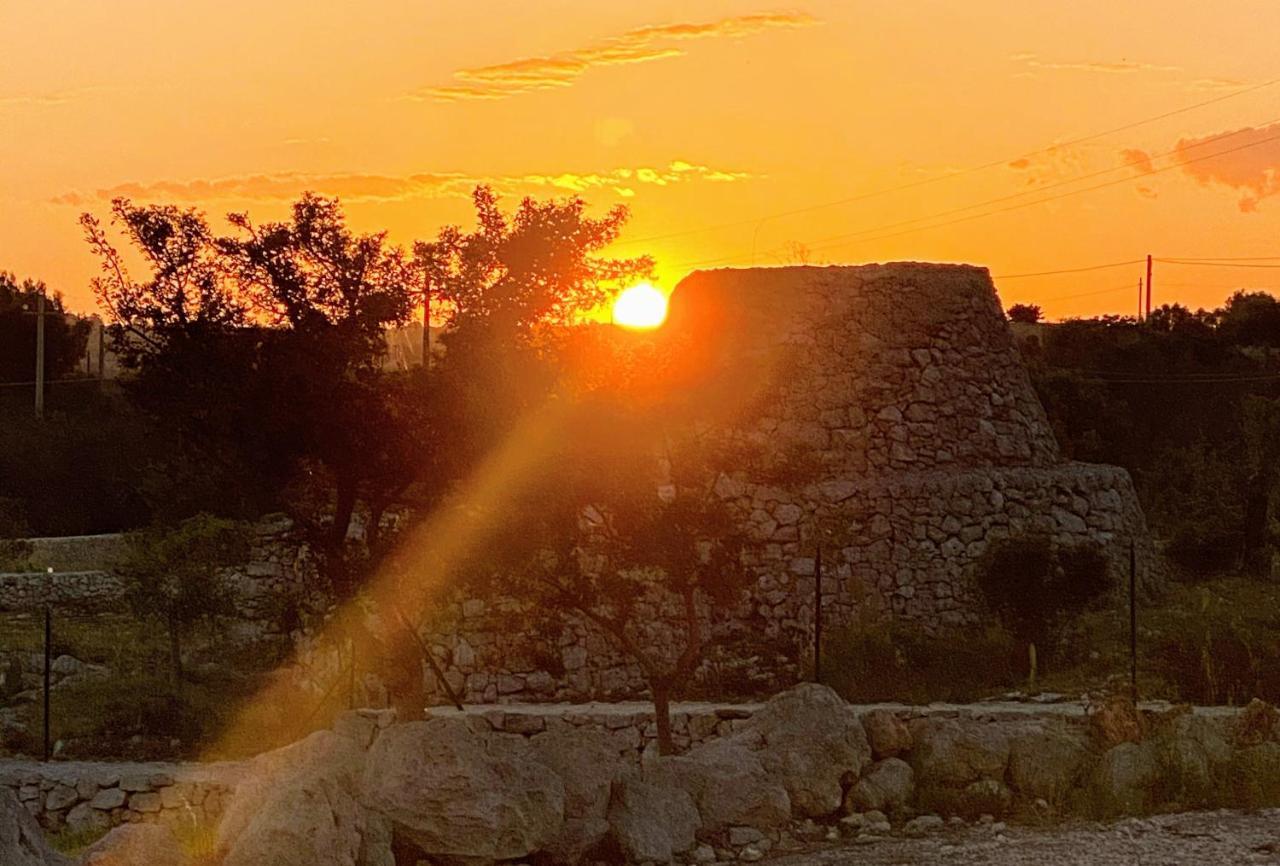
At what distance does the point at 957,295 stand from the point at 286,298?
46.4 feet

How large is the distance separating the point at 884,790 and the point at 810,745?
2.45 feet

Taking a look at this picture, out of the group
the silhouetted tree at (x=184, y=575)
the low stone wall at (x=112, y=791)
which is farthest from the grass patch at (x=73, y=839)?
the silhouetted tree at (x=184, y=575)

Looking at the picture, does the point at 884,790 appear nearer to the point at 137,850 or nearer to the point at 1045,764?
the point at 1045,764

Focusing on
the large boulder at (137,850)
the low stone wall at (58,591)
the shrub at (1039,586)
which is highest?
the shrub at (1039,586)

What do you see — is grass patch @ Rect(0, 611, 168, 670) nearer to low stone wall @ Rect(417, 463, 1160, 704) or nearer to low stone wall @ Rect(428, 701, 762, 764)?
low stone wall @ Rect(417, 463, 1160, 704)

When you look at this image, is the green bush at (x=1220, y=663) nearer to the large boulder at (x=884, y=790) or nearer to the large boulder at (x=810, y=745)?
the large boulder at (x=884, y=790)

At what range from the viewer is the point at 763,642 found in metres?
23.5

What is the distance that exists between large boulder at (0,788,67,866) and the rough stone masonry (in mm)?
13928

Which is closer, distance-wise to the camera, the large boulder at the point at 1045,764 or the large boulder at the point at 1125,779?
the large boulder at the point at 1125,779

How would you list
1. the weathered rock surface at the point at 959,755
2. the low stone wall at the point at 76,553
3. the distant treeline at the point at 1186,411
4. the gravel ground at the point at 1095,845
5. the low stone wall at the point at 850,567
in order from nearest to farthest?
1. the gravel ground at the point at 1095,845
2. the weathered rock surface at the point at 959,755
3. the low stone wall at the point at 850,567
4. the distant treeline at the point at 1186,411
5. the low stone wall at the point at 76,553

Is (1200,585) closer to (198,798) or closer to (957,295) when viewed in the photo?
(957,295)

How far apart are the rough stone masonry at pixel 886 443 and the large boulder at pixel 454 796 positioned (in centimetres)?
1067

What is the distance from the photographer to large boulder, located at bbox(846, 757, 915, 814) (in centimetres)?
1494

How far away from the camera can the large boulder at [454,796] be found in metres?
12.7
